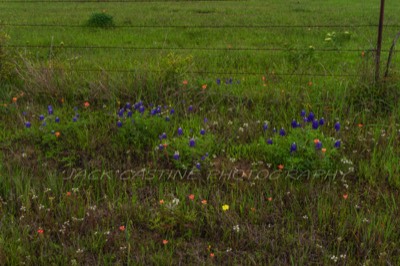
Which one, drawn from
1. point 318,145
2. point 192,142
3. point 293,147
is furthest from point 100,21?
point 318,145

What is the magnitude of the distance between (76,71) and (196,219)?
3425 mm

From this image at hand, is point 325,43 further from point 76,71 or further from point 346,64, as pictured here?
point 76,71

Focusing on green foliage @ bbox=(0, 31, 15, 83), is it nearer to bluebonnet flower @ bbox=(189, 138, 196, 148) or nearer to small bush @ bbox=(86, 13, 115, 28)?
bluebonnet flower @ bbox=(189, 138, 196, 148)

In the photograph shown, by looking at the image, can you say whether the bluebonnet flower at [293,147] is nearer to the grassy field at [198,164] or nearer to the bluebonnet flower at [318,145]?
the grassy field at [198,164]

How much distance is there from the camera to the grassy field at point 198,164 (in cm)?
299

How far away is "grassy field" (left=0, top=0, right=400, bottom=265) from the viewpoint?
118 inches

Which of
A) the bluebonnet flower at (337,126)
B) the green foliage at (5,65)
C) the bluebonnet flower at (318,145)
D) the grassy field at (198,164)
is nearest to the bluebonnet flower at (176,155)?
the grassy field at (198,164)

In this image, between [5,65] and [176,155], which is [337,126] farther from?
[5,65]

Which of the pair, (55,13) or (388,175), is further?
(55,13)

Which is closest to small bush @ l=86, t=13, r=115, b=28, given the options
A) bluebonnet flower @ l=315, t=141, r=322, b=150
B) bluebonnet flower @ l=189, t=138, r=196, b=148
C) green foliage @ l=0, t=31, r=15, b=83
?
green foliage @ l=0, t=31, r=15, b=83

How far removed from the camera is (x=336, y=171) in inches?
145

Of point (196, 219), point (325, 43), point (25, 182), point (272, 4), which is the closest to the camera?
point (196, 219)

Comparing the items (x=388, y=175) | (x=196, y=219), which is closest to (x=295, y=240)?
(x=196, y=219)

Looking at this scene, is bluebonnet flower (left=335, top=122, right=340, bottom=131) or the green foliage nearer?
bluebonnet flower (left=335, top=122, right=340, bottom=131)
